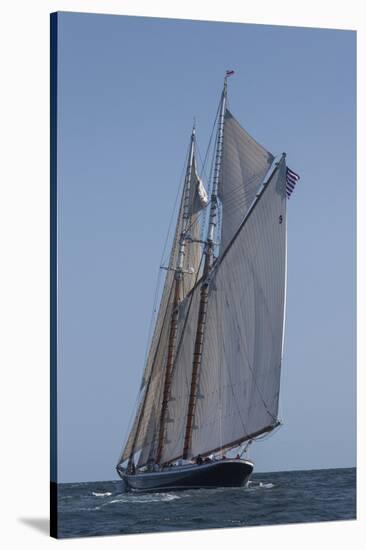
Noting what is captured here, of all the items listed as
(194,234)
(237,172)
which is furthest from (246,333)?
(237,172)

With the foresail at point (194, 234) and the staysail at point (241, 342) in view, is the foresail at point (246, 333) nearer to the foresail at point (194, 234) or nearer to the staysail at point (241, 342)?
the staysail at point (241, 342)

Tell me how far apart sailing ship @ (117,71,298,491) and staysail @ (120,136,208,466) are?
2 centimetres

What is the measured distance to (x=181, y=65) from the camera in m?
21.7

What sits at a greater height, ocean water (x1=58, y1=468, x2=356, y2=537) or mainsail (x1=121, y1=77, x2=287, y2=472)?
mainsail (x1=121, y1=77, x2=287, y2=472)

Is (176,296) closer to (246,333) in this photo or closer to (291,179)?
(246,333)

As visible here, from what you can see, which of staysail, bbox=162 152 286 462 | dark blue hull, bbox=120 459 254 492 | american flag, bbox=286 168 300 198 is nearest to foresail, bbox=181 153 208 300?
staysail, bbox=162 152 286 462

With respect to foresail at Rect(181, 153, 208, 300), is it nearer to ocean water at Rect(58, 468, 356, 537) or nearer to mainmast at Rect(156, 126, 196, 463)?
mainmast at Rect(156, 126, 196, 463)

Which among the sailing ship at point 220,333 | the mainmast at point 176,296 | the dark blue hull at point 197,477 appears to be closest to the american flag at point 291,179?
the sailing ship at point 220,333

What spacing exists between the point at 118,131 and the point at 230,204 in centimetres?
260

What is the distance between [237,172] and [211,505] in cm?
442

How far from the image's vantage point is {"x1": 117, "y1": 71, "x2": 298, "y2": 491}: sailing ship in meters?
22.5

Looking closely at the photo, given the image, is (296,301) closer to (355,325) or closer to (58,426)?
(355,325)

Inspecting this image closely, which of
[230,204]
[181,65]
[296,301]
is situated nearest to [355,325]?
[296,301]

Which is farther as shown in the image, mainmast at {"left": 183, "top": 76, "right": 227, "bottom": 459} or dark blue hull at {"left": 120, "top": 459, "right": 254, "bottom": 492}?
mainmast at {"left": 183, "top": 76, "right": 227, "bottom": 459}
